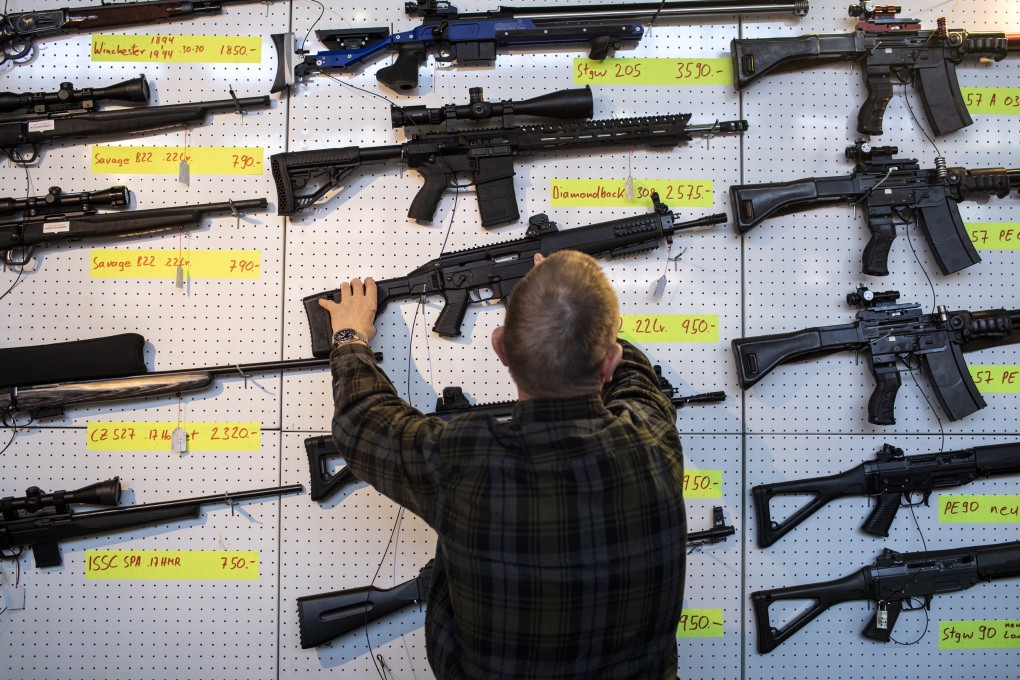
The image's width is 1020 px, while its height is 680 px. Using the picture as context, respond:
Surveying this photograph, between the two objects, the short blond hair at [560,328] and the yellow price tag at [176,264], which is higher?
the yellow price tag at [176,264]

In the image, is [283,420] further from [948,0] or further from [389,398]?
[948,0]

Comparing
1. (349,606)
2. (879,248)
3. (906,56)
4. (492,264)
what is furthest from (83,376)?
(906,56)

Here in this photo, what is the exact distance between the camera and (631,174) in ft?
10.8

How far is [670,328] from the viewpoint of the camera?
328 cm

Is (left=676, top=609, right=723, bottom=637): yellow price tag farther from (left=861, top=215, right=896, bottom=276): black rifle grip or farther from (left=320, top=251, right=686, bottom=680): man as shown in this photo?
(left=861, top=215, right=896, bottom=276): black rifle grip

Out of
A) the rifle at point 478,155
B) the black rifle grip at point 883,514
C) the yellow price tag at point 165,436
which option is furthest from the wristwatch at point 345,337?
the black rifle grip at point 883,514

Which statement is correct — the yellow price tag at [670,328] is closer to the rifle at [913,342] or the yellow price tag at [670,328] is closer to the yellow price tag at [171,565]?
the rifle at [913,342]

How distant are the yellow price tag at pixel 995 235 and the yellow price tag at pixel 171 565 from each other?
3.88 m

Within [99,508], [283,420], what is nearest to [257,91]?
[283,420]

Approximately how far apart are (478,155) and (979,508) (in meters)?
3.02

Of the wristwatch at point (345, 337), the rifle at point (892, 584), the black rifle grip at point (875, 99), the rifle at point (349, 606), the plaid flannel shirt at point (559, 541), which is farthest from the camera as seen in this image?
the black rifle grip at point (875, 99)

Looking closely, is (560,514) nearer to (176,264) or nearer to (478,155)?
(478,155)

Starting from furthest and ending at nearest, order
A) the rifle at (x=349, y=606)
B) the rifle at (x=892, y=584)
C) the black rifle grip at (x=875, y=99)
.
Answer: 1. the black rifle grip at (x=875, y=99)
2. the rifle at (x=892, y=584)
3. the rifle at (x=349, y=606)

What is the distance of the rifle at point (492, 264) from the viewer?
10.3 feet
